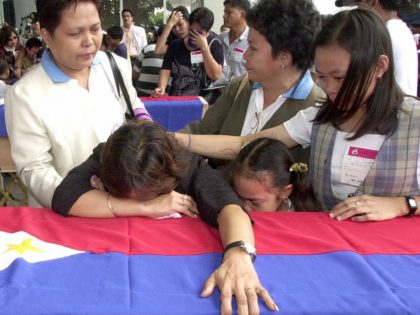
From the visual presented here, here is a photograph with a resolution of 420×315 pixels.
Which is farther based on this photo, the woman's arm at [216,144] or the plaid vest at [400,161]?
the woman's arm at [216,144]

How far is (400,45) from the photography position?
2.65 meters

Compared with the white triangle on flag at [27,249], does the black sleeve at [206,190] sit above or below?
above

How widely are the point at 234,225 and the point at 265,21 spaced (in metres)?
1.05

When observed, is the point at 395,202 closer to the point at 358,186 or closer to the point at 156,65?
the point at 358,186

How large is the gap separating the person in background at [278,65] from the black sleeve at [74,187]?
27.3 inches

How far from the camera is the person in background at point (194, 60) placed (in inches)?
155

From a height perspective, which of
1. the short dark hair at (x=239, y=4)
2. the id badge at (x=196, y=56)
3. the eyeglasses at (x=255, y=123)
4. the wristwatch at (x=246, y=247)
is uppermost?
the short dark hair at (x=239, y=4)

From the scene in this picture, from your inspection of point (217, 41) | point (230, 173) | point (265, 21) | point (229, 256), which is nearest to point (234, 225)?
point (229, 256)

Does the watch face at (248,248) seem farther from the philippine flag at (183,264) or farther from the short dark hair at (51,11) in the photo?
the short dark hair at (51,11)

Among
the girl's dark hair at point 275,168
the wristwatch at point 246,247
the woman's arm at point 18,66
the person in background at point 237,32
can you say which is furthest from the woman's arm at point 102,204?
the woman's arm at point 18,66

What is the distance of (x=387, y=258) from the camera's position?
112 cm

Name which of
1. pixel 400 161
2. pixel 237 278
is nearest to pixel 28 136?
pixel 237 278

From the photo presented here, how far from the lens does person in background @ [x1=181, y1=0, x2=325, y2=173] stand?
6.14 ft

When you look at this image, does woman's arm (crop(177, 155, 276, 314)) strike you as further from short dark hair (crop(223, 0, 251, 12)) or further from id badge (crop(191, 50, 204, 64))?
short dark hair (crop(223, 0, 251, 12))
